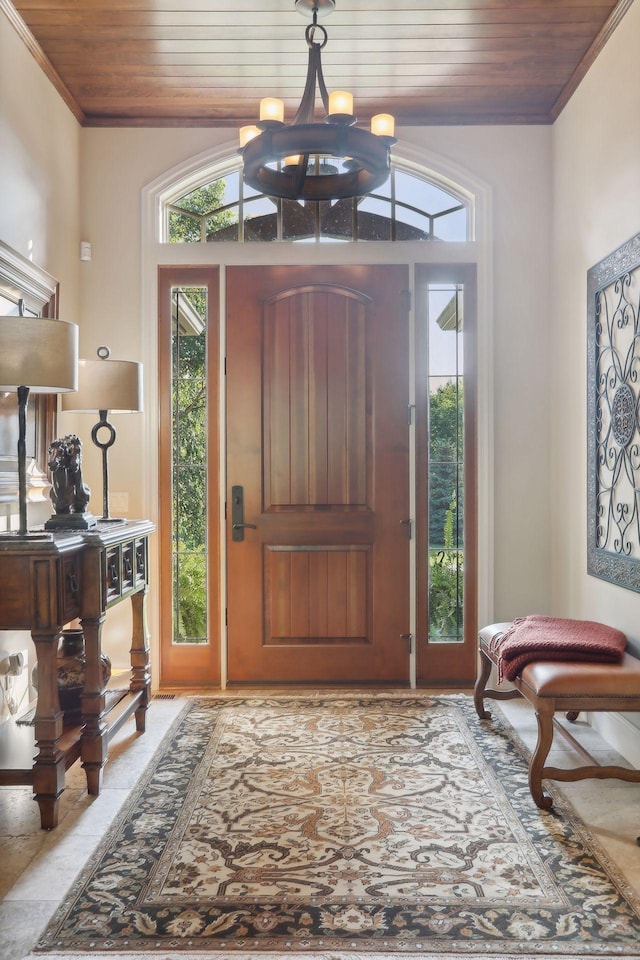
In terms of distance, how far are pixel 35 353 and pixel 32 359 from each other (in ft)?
0.07

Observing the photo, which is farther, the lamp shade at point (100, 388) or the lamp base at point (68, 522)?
the lamp shade at point (100, 388)

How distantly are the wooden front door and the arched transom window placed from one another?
0.25m

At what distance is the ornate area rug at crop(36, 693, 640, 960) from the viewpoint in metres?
1.87

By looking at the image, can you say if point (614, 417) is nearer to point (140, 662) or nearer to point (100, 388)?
point (100, 388)

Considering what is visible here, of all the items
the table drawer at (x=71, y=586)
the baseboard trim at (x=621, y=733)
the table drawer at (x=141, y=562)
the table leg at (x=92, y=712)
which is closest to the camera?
the table drawer at (x=71, y=586)

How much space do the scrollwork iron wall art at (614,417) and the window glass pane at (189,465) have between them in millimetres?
2048

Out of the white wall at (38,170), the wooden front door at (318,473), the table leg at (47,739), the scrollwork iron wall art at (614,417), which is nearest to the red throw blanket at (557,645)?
the scrollwork iron wall art at (614,417)

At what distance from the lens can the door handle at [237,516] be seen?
13.6 feet

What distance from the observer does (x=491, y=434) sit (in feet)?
13.6

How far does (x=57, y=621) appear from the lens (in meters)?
2.47

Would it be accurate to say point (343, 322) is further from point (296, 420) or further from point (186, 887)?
point (186, 887)

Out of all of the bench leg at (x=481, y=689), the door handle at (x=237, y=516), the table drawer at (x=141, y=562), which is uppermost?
the door handle at (x=237, y=516)

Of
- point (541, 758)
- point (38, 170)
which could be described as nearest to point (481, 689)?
point (541, 758)

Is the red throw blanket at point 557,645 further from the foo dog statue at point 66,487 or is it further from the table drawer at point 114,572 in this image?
the foo dog statue at point 66,487
